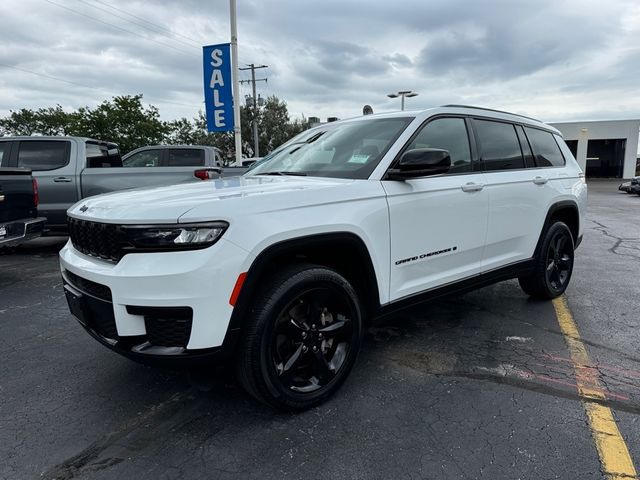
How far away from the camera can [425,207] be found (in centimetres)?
312

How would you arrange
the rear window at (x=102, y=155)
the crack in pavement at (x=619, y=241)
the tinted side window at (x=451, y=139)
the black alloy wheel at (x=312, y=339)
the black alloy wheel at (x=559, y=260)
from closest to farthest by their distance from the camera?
the black alloy wheel at (x=312, y=339)
the tinted side window at (x=451, y=139)
the black alloy wheel at (x=559, y=260)
the crack in pavement at (x=619, y=241)
the rear window at (x=102, y=155)

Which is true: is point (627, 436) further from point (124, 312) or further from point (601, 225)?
point (601, 225)

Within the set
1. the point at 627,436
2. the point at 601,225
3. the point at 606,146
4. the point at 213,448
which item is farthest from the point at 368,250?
the point at 606,146

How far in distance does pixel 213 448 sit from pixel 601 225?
1189 centimetres

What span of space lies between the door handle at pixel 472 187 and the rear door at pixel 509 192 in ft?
0.40

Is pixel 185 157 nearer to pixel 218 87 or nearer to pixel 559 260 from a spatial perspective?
pixel 218 87

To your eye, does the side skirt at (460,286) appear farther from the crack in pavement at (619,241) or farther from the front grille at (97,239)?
the crack in pavement at (619,241)

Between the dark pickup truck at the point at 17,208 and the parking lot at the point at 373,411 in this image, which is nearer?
the parking lot at the point at 373,411

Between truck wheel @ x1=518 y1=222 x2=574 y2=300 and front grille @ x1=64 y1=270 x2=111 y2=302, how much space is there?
151 inches

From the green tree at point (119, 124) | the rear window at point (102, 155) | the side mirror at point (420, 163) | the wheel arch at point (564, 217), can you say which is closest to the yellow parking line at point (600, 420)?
the wheel arch at point (564, 217)

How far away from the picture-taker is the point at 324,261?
2.89 meters

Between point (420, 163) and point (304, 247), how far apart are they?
0.95 metres

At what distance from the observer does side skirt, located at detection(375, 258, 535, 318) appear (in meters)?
3.07

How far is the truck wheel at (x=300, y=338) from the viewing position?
7.79ft
